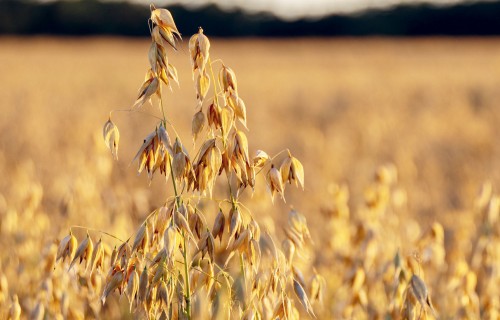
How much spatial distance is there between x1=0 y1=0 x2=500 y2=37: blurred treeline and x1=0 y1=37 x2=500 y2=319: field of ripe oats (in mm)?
28037

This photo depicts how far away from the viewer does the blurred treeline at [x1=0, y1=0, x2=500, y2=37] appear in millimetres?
46750

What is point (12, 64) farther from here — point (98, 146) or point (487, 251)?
point (487, 251)

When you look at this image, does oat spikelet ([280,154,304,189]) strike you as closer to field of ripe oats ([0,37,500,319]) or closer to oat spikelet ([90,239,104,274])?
field of ripe oats ([0,37,500,319])

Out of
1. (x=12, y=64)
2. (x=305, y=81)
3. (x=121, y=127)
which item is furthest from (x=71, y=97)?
(x=12, y=64)

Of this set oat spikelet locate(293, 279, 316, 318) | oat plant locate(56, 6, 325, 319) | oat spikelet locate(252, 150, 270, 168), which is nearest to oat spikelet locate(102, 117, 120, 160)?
oat plant locate(56, 6, 325, 319)

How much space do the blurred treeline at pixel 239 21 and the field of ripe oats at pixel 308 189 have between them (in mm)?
28037

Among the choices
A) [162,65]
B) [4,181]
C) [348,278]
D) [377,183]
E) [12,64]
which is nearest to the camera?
[162,65]

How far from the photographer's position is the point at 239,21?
4712 centimetres

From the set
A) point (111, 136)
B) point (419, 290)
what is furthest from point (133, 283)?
point (419, 290)

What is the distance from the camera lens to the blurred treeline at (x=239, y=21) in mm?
46750

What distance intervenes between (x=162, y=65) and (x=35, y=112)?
8.02 meters

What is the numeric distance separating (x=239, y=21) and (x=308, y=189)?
46.2m

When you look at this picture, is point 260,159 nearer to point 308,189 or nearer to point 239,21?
point 308,189

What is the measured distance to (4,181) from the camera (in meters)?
5.04
